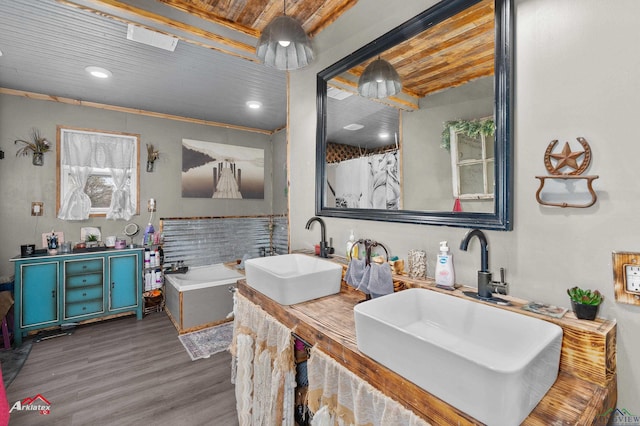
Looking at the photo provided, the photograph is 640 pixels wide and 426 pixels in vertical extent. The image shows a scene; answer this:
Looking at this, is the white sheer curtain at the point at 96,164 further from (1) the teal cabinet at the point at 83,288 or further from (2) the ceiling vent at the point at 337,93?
(2) the ceiling vent at the point at 337,93

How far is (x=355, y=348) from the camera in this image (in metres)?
0.94

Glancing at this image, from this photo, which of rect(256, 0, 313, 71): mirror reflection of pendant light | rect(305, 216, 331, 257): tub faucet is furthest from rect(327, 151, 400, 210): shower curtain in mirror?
rect(256, 0, 313, 71): mirror reflection of pendant light

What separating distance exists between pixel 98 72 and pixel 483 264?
11.9ft

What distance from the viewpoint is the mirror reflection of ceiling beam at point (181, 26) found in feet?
5.74

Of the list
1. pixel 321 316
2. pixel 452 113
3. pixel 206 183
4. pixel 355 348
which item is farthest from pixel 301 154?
pixel 206 183

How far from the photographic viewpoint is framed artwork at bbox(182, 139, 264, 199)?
13.9 ft

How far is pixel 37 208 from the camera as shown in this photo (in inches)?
130

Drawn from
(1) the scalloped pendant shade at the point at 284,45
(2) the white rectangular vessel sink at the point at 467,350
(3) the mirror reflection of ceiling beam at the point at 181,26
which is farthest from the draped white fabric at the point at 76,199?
(2) the white rectangular vessel sink at the point at 467,350

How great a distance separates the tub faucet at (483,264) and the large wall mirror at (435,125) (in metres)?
0.05

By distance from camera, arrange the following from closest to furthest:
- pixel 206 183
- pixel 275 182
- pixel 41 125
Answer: pixel 41 125
pixel 206 183
pixel 275 182

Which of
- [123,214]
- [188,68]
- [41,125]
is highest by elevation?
[188,68]

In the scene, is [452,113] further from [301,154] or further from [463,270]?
[301,154]

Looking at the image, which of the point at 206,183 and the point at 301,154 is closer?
the point at 301,154

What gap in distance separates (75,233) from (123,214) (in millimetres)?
548
